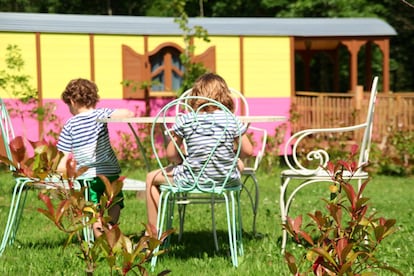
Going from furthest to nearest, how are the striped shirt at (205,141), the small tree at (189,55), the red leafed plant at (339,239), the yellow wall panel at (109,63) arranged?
the yellow wall panel at (109,63)
the small tree at (189,55)
the striped shirt at (205,141)
the red leafed plant at (339,239)

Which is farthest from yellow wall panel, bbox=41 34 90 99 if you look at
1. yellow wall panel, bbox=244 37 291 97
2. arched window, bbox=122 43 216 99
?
yellow wall panel, bbox=244 37 291 97

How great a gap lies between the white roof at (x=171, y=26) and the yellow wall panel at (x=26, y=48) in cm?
9

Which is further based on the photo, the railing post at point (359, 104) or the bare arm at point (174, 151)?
the railing post at point (359, 104)

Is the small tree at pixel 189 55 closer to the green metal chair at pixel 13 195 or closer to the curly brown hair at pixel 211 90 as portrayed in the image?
the green metal chair at pixel 13 195

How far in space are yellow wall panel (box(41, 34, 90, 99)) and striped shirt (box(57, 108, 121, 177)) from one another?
22.1 ft

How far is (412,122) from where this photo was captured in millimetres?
11820

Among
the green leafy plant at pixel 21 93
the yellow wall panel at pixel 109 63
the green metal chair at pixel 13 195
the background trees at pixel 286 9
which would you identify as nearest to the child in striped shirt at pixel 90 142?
the green metal chair at pixel 13 195

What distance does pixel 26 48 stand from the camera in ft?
38.5

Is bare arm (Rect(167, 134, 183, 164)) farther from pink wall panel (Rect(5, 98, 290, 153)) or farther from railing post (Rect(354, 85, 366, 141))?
railing post (Rect(354, 85, 366, 141))

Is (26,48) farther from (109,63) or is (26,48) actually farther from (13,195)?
(13,195)

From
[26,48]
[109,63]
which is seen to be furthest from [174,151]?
[109,63]

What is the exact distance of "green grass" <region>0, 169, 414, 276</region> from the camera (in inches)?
180

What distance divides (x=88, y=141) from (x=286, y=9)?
18231 mm

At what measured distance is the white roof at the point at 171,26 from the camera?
11.9 meters
